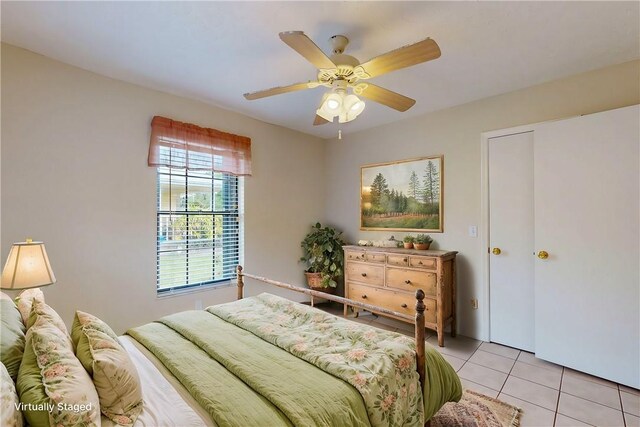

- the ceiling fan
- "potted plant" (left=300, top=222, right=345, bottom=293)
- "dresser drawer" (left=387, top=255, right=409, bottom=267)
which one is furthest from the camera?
"potted plant" (left=300, top=222, right=345, bottom=293)

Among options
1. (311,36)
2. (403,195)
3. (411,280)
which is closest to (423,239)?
(411,280)

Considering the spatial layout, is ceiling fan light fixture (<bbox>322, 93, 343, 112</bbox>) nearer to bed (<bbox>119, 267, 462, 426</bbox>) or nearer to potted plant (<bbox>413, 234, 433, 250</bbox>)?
bed (<bbox>119, 267, 462, 426</bbox>)

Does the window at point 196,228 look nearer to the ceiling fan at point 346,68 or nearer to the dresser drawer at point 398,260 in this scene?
the ceiling fan at point 346,68

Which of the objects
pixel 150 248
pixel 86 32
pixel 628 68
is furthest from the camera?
pixel 150 248

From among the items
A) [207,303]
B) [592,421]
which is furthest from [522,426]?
[207,303]

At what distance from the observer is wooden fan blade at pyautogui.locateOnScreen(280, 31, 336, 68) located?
151cm

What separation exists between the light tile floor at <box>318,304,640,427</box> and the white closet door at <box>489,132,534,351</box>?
0.23 metres

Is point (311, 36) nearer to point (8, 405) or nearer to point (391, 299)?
point (8, 405)

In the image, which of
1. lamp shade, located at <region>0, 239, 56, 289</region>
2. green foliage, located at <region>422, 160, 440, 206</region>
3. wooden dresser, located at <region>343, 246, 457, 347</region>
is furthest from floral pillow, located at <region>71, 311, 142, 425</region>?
green foliage, located at <region>422, 160, 440, 206</region>

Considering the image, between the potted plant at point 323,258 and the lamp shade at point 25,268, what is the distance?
2.84 meters

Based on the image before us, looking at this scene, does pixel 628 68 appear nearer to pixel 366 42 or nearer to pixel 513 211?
pixel 513 211

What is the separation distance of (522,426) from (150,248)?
326 cm

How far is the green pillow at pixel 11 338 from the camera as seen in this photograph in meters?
1.10

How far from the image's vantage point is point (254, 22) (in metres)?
1.92
